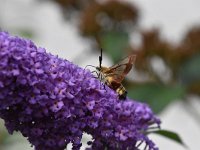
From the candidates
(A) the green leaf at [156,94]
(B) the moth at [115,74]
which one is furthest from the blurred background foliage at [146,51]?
(B) the moth at [115,74]

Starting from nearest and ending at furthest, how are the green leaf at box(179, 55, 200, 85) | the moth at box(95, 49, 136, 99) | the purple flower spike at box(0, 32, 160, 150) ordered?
the purple flower spike at box(0, 32, 160, 150) → the moth at box(95, 49, 136, 99) → the green leaf at box(179, 55, 200, 85)

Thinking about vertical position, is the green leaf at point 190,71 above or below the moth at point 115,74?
above

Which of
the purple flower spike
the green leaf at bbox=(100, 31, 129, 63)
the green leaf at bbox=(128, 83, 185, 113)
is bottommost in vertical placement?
the purple flower spike

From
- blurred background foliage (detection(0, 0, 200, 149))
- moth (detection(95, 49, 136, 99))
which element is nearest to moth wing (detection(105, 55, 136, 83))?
moth (detection(95, 49, 136, 99))

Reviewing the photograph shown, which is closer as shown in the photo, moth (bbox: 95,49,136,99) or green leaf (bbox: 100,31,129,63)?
moth (bbox: 95,49,136,99)

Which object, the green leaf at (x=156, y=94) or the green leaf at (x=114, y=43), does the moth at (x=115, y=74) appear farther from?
the green leaf at (x=114, y=43)


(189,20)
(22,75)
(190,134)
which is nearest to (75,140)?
(22,75)

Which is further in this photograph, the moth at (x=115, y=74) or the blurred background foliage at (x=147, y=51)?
the blurred background foliage at (x=147, y=51)

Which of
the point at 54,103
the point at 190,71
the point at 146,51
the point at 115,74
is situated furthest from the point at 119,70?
the point at 190,71

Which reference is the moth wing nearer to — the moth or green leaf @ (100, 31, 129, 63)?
the moth

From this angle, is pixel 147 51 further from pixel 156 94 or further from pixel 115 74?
pixel 115 74
